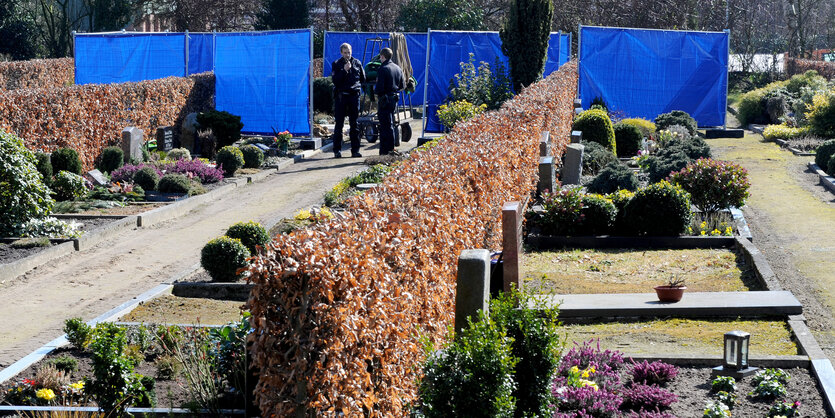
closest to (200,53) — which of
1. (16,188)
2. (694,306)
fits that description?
(16,188)

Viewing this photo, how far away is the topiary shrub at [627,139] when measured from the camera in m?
19.5

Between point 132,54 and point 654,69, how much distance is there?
14.3 metres

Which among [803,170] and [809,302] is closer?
[809,302]

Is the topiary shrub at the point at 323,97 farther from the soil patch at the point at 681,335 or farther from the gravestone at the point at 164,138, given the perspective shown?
the soil patch at the point at 681,335

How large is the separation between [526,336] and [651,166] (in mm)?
10626

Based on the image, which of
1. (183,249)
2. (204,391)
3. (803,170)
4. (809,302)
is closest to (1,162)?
(183,249)

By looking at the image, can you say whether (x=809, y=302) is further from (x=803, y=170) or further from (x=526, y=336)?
(x=803, y=170)

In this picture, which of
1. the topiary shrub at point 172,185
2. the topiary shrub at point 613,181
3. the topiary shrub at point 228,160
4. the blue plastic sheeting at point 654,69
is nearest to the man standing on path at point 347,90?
the topiary shrub at point 228,160

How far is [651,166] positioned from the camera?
49.2ft

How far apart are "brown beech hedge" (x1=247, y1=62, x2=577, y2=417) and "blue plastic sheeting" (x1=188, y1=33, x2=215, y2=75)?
2206 centimetres

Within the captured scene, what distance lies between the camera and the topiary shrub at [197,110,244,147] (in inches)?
744

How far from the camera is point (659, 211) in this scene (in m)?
11.2

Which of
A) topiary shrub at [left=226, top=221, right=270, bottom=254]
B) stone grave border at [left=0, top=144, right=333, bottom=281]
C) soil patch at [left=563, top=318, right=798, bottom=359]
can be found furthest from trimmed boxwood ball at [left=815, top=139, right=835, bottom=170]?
topiary shrub at [left=226, top=221, right=270, bottom=254]

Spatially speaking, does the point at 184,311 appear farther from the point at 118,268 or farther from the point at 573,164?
the point at 573,164
